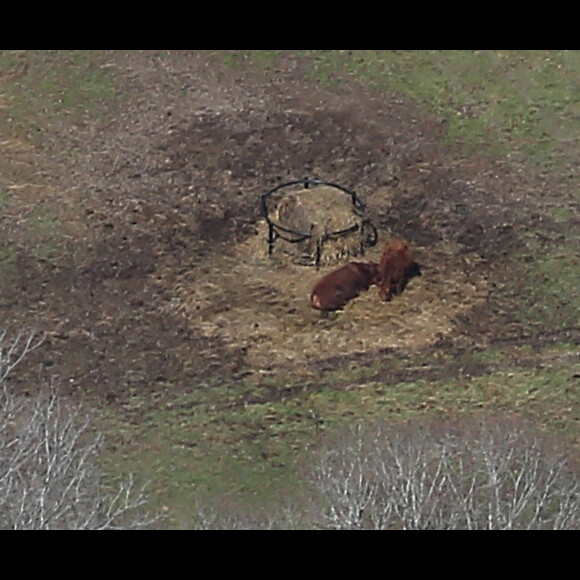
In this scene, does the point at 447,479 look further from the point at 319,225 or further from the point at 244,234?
the point at 244,234

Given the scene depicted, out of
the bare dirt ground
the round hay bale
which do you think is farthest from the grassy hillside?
the round hay bale

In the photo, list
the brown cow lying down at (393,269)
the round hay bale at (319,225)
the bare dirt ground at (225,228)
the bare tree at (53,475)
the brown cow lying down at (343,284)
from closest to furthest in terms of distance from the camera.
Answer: the bare tree at (53,475) → the bare dirt ground at (225,228) → the brown cow lying down at (343,284) → the brown cow lying down at (393,269) → the round hay bale at (319,225)

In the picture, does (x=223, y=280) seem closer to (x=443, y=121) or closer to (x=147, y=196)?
(x=147, y=196)

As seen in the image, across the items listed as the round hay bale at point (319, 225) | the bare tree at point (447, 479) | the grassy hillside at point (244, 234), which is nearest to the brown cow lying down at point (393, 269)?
the round hay bale at point (319, 225)

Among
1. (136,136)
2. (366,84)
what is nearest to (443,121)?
(366,84)

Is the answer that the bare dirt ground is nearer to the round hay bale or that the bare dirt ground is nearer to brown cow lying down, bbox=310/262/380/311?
brown cow lying down, bbox=310/262/380/311

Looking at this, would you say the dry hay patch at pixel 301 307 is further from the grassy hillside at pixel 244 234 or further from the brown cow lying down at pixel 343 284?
the grassy hillside at pixel 244 234
